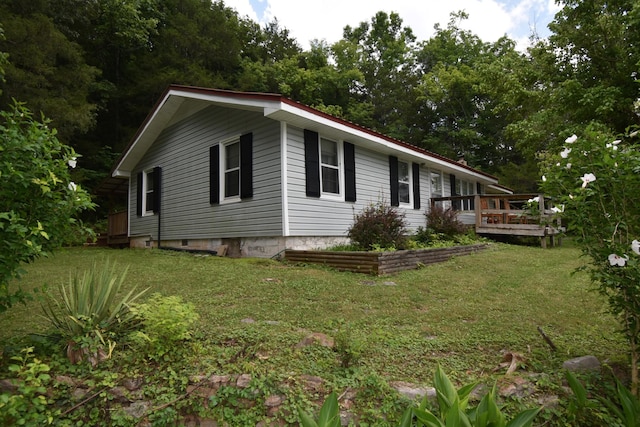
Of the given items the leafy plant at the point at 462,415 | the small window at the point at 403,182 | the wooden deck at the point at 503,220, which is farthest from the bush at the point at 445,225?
the leafy plant at the point at 462,415

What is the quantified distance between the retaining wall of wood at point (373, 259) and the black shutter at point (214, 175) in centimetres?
266

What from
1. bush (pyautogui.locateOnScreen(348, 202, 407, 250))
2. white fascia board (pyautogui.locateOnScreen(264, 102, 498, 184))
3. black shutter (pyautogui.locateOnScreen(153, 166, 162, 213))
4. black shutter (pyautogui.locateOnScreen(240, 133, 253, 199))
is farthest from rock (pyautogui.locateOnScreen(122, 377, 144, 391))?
black shutter (pyautogui.locateOnScreen(153, 166, 162, 213))

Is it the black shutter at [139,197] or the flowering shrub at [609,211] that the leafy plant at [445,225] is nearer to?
the flowering shrub at [609,211]

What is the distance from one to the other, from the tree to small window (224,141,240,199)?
6.14 meters

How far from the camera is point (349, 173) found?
8734mm

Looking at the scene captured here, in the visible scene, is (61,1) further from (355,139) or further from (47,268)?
(355,139)

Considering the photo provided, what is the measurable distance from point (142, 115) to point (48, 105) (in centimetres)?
851

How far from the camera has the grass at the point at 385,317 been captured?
2.44 m

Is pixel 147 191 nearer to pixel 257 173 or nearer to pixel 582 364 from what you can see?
pixel 257 173

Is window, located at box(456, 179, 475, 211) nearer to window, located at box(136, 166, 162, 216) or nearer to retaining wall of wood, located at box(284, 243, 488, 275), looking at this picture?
retaining wall of wood, located at box(284, 243, 488, 275)

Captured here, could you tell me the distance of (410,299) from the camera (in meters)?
4.38

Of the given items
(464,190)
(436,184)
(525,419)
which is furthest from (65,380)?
(464,190)

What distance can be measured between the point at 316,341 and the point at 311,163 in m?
5.52

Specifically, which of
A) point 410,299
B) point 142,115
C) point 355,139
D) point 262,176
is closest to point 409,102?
point 142,115
